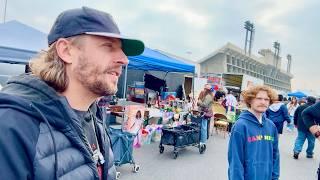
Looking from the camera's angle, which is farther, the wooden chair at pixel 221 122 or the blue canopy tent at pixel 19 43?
the wooden chair at pixel 221 122

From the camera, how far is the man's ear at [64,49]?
134cm

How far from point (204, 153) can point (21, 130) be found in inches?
316

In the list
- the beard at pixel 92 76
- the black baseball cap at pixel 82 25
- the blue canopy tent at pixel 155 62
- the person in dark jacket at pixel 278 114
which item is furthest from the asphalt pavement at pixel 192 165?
the black baseball cap at pixel 82 25

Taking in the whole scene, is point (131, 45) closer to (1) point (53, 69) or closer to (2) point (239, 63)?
(1) point (53, 69)

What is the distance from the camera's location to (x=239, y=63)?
179ft

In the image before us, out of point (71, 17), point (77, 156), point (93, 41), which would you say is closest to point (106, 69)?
point (93, 41)

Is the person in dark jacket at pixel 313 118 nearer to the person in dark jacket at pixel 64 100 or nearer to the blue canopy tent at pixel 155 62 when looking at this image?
the person in dark jacket at pixel 64 100

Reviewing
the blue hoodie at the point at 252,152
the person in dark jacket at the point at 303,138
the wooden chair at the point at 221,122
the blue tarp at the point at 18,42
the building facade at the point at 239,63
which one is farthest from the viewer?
the building facade at the point at 239,63

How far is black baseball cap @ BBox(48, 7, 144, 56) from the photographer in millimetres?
1322

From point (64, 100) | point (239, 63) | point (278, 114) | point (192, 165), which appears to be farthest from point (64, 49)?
point (239, 63)

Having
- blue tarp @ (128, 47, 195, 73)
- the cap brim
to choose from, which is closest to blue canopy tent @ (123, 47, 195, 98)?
blue tarp @ (128, 47, 195, 73)

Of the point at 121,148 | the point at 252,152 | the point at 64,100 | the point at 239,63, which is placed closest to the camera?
the point at 64,100

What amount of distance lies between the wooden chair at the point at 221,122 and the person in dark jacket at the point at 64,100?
11151 millimetres

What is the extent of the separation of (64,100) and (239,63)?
182 ft
